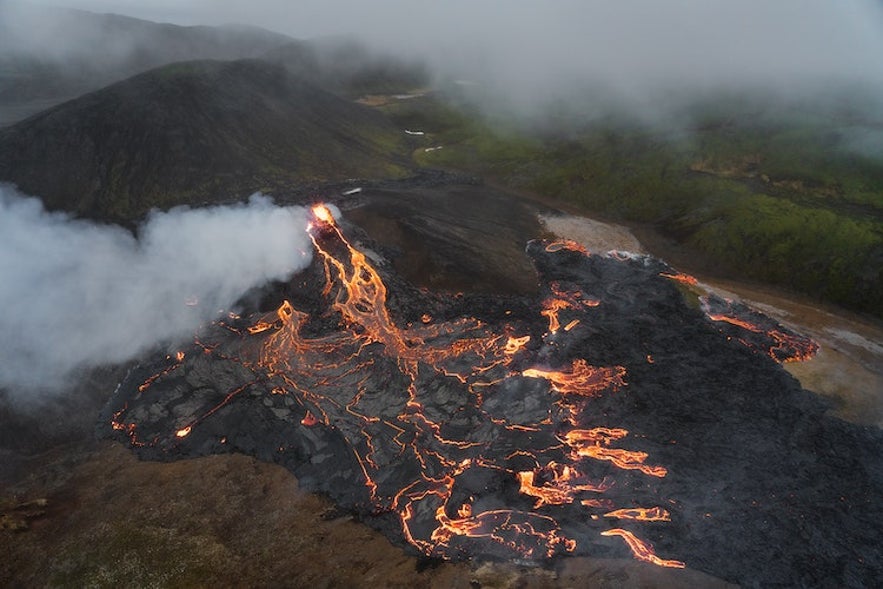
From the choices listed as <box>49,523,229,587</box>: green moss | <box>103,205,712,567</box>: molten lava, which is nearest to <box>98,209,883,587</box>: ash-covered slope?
<box>103,205,712,567</box>: molten lava

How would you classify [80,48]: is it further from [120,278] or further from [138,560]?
[138,560]

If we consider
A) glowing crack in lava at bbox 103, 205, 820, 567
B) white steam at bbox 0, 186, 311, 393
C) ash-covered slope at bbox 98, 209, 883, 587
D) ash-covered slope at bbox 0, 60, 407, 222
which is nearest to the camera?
ash-covered slope at bbox 98, 209, 883, 587

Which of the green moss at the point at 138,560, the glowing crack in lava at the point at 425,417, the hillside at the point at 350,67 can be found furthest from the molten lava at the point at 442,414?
the hillside at the point at 350,67

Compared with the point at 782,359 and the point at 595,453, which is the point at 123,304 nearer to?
the point at 595,453

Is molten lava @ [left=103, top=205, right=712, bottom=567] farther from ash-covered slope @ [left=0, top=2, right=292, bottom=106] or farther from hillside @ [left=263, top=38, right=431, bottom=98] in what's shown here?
ash-covered slope @ [left=0, top=2, right=292, bottom=106]

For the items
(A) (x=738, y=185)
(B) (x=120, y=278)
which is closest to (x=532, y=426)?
(B) (x=120, y=278)

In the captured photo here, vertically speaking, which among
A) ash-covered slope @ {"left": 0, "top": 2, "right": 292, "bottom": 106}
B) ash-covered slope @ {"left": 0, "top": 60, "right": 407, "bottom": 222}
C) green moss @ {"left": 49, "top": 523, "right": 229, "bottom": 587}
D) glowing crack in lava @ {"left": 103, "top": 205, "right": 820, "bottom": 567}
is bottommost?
green moss @ {"left": 49, "top": 523, "right": 229, "bottom": 587}
